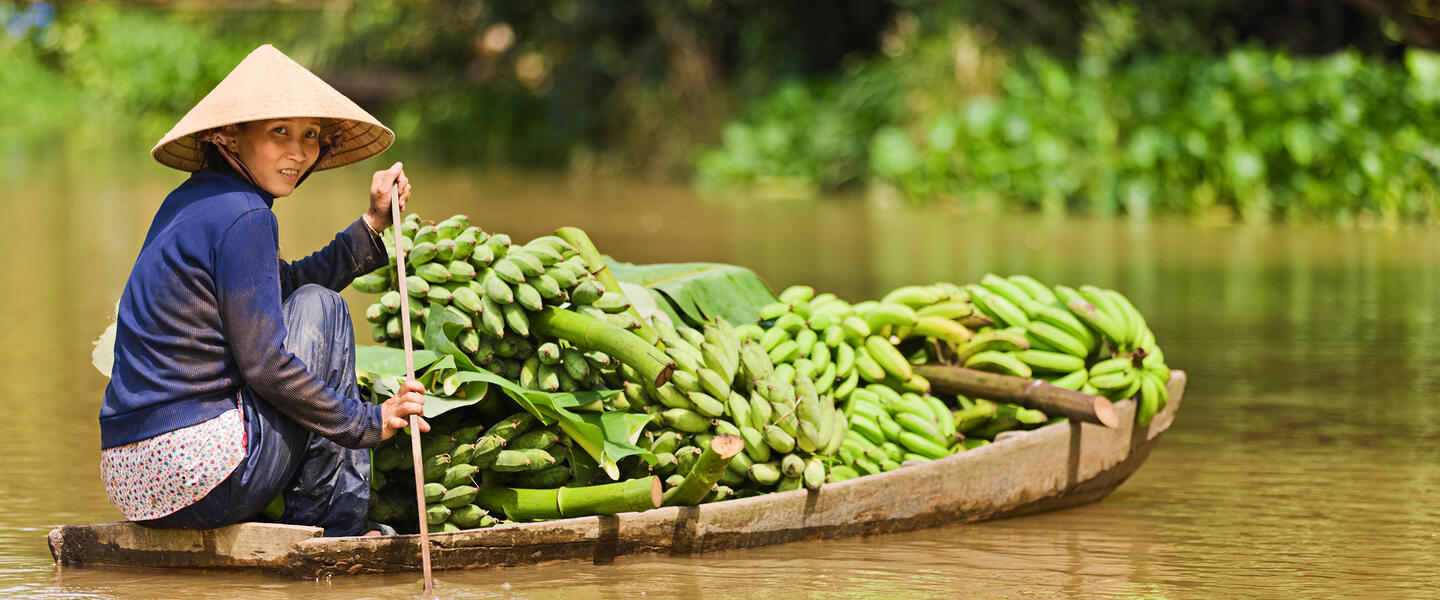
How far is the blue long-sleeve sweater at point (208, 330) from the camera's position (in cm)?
353

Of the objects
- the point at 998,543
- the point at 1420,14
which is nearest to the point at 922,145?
the point at 1420,14

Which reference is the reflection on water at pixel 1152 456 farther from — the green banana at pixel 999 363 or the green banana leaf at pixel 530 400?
the green banana at pixel 999 363

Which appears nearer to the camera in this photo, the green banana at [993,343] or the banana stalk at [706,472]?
the banana stalk at [706,472]

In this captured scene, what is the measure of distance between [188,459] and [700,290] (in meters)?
1.66

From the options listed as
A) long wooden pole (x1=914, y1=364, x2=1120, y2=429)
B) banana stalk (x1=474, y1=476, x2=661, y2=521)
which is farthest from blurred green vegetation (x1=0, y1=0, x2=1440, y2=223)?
banana stalk (x1=474, y1=476, x2=661, y2=521)

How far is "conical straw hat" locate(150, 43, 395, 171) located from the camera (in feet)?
11.7

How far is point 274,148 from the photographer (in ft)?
12.0

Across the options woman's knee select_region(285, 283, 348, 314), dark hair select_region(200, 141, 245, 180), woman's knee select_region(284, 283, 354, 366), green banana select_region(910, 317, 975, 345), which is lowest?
green banana select_region(910, 317, 975, 345)

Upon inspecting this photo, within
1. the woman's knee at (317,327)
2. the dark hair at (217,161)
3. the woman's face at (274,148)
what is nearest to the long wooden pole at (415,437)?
the woman's knee at (317,327)

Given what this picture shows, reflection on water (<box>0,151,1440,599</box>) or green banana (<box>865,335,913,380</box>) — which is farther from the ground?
green banana (<box>865,335,913,380</box>)

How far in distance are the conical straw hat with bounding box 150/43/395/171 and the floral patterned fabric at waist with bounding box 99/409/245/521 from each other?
0.59 meters

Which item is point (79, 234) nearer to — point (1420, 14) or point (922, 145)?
point (922, 145)

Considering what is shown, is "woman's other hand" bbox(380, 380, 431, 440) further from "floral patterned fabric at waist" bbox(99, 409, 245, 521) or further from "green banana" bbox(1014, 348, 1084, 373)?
"green banana" bbox(1014, 348, 1084, 373)

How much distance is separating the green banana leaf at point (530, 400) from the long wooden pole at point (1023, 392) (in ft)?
3.71
